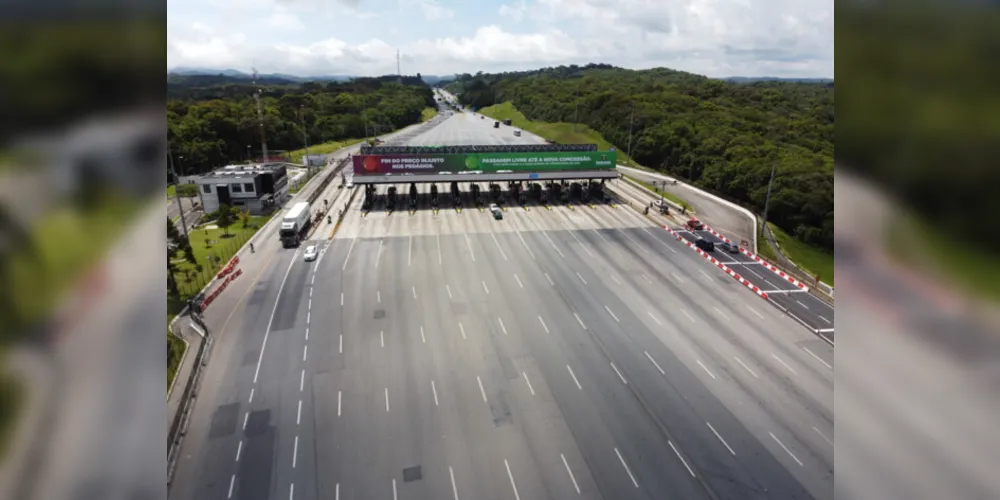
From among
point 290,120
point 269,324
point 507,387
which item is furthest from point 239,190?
point 290,120

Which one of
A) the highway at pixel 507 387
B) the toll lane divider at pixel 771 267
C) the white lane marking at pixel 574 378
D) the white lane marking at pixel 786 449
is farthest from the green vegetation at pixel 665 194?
the white lane marking at pixel 786 449

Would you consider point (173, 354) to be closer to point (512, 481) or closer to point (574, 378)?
point (512, 481)

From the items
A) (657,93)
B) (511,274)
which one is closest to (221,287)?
(511,274)

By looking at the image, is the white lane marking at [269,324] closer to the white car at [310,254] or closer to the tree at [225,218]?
the white car at [310,254]

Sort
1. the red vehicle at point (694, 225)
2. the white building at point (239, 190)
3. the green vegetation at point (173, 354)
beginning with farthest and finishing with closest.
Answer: the white building at point (239, 190)
the red vehicle at point (694, 225)
the green vegetation at point (173, 354)

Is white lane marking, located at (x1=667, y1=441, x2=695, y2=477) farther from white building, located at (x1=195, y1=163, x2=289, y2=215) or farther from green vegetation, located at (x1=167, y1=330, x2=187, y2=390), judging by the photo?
white building, located at (x1=195, y1=163, x2=289, y2=215)

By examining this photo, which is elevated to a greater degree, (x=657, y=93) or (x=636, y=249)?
(x=657, y=93)

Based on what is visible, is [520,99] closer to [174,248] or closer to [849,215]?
[174,248]
